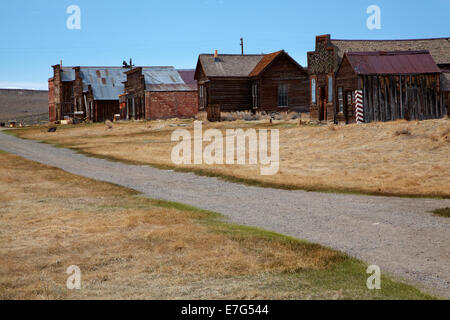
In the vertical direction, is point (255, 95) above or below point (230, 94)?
below

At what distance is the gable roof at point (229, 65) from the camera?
50.2 meters

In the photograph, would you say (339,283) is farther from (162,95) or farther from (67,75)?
(67,75)

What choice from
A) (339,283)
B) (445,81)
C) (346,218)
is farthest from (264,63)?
(339,283)

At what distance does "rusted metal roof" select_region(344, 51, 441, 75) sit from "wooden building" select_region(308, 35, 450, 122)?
11.6 feet

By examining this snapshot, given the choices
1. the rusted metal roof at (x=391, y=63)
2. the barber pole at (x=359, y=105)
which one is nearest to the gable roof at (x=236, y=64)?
the rusted metal roof at (x=391, y=63)

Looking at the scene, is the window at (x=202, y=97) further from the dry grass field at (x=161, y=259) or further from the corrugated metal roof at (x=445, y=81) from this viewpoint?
the dry grass field at (x=161, y=259)

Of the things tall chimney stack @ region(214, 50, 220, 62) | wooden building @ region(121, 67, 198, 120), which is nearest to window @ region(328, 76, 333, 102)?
tall chimney stack @ region(214, 50, 220, 62)

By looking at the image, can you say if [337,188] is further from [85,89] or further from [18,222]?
[85,89]

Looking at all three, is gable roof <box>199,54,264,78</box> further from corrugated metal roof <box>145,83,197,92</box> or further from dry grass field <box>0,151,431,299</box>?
dry grass field <box>0,151,431,299</box>

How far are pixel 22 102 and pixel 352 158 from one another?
554ft

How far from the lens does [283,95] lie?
50469 millimetres

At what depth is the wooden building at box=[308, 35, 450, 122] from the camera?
130 feet
